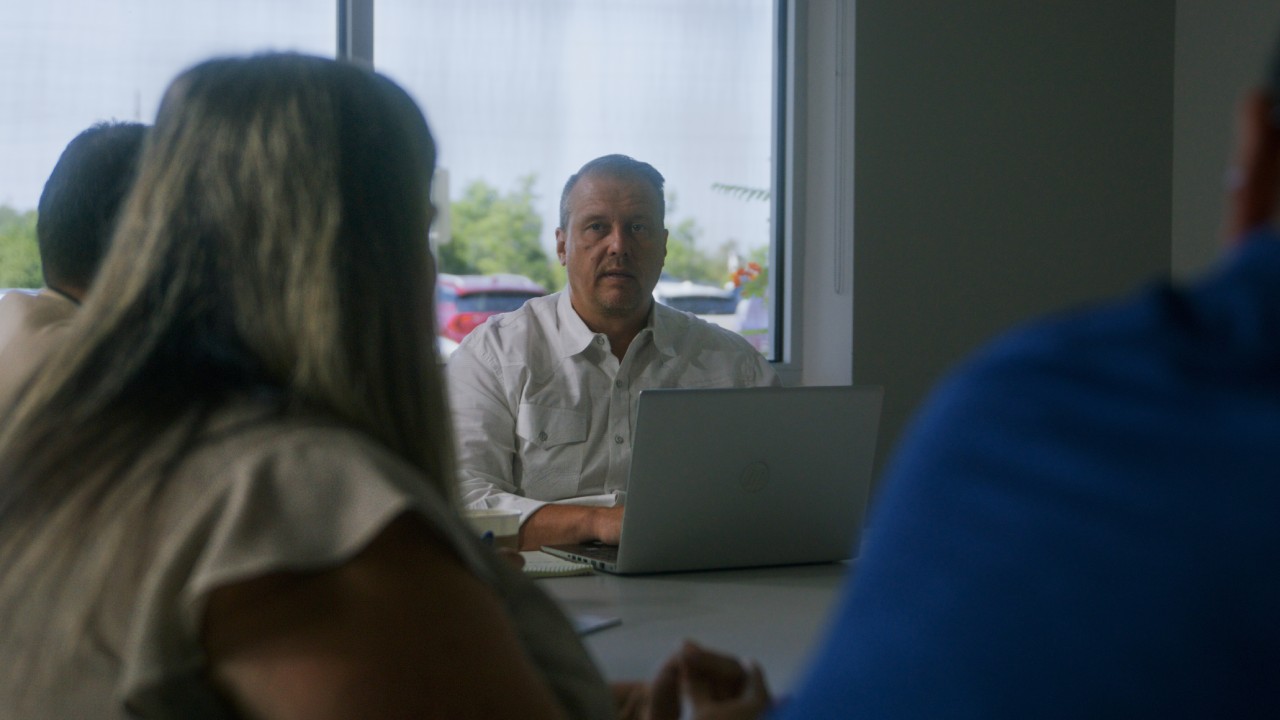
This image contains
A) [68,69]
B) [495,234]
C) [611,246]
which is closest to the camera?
[611,246]

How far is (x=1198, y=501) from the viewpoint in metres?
0.44

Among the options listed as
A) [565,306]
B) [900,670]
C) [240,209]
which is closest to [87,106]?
[565,306]

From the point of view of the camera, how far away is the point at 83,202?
2.12m

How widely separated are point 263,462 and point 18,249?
2.70 metres

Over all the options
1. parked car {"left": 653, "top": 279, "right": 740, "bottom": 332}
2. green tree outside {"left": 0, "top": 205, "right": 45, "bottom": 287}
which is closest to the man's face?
parked car {"left": 653, "top": 279, "right": 740, "bottom": 332}

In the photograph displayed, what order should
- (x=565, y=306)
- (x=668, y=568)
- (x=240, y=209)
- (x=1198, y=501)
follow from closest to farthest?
(x=1198, y=501) < (x=240, y=209) < (x=668, y=568) < (x=565, y=306)

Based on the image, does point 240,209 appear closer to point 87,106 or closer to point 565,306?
point 565,306

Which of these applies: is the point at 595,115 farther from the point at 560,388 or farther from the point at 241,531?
the point at 241,531

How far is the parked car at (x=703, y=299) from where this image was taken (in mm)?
3758

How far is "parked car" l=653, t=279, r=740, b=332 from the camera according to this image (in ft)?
12.3

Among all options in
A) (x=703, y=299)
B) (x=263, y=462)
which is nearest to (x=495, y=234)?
(x=703, y=299)

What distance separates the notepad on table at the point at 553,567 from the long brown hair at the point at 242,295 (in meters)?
1.00

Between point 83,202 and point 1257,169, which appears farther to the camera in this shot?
point 83,202

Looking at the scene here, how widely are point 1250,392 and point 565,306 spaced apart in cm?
268
